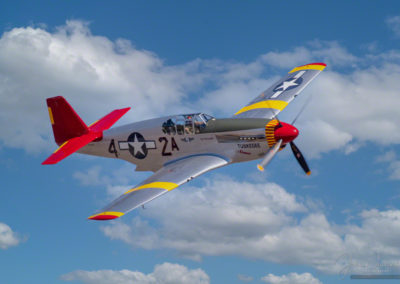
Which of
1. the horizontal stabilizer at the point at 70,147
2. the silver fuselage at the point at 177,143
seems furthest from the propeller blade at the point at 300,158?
the horizontal stabilizer at the point at 70,147

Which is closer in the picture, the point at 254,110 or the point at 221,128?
the point at 221,128

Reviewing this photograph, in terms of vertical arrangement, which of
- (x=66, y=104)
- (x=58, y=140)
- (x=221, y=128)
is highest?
(x=66, y=104)

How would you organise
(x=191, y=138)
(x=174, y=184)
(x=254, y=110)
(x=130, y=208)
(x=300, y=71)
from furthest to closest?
(x=300, y=71), (x=254, y=110), (x=191, y=138), (x=174, y=184), (x=130, y=208)

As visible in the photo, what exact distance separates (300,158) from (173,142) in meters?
5.61

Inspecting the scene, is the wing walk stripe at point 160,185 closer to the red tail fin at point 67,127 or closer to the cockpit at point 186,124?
the cockpit at point 186,124

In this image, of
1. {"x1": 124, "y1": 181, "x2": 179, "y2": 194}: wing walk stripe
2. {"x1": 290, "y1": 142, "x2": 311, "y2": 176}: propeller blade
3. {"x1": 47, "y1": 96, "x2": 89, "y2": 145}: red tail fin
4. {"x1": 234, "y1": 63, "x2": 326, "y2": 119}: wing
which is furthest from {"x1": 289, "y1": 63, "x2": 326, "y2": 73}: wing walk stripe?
{"x1": 124, "y1": 181, "x2": 179, "y2": 194}: wing walk stripe

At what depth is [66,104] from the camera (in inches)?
810

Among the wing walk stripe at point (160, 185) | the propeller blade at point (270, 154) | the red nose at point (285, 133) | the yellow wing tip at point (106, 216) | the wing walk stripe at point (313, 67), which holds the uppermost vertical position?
the wing walk stripe at point (313, 67)

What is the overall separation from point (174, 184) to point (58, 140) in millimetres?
8968

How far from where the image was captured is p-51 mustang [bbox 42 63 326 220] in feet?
52.6

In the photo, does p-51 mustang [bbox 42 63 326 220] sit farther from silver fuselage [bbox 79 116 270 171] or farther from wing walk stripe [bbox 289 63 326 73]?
wing walk stripe [bbox 289 63 326 73]

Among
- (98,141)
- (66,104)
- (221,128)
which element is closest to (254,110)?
(221,128)

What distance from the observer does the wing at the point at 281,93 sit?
2123 cm

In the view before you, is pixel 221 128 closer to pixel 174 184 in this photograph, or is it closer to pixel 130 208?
pixel 174 184
